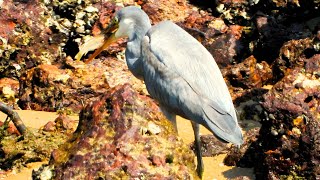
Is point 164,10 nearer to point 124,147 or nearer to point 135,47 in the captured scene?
point 135,47

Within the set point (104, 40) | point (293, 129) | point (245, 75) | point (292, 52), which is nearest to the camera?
point (293, 129)

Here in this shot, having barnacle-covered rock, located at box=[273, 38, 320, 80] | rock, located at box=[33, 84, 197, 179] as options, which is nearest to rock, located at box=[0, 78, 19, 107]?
barnacle-covered rock, located at box=[273, 38, 320, 80]

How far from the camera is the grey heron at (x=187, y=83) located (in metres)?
5.62

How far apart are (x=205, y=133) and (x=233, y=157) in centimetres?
92

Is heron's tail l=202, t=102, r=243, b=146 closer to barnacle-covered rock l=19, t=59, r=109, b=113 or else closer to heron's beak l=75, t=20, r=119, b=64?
heron's beak l=75, t=20, r=119, b=64

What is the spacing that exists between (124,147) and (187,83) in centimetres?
216

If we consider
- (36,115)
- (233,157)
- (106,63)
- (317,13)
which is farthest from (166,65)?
(317,13)

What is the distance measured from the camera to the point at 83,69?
26.7 ft

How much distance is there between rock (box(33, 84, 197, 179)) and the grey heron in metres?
1.58

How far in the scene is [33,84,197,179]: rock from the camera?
3730 mm

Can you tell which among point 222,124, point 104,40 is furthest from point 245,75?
point 222,124

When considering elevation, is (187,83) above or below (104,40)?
above

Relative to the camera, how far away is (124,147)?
3783mm

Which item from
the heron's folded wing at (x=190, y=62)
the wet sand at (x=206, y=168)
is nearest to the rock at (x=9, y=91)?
the wet sand at (x=206, y=168)
